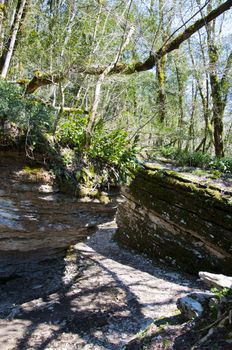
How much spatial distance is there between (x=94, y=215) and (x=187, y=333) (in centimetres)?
284

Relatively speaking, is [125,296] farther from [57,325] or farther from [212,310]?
[212,310]

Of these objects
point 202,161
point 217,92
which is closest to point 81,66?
point 202,161

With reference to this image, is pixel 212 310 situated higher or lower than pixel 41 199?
lower

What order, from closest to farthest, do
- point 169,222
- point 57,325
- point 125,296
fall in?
point 57,325 < point 125,296 < point 169,222

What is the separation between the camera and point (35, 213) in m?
5.57

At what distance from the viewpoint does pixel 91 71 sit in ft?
19.8

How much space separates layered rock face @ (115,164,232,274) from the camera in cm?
702

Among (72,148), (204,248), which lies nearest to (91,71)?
(72,148)

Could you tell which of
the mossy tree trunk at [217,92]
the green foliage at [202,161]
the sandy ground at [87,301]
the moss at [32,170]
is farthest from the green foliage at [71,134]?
the mossy tree trunk at [217,92]

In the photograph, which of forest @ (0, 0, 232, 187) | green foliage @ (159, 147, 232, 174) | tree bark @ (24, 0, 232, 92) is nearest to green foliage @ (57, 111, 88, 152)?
forest @ (0, 0, 232, 187)

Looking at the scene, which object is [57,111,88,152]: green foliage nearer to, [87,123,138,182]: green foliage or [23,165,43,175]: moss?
[87,123,138,182]: green foliage

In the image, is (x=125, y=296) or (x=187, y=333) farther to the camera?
(x=125, y=296)

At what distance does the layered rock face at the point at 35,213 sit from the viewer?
196 inches

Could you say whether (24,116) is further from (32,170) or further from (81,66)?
(81,66)
